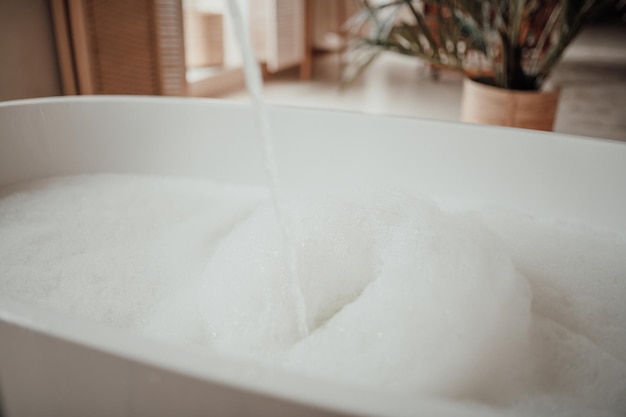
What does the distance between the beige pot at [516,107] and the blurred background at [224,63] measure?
34cm

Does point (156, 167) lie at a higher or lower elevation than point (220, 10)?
lower

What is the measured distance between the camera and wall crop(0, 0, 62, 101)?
1960 mm

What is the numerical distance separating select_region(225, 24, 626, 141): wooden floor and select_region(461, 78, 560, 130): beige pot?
106cm

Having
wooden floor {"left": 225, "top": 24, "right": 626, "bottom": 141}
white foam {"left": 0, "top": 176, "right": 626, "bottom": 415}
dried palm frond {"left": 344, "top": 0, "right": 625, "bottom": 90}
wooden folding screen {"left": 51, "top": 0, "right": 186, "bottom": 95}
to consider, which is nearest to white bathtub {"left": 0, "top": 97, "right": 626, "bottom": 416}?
white foam {"left": 0, "top": 176, "right": 626, "bottom": 415}

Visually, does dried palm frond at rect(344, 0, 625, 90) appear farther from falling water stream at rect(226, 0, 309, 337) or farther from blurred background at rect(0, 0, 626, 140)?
falling water stream at rect(226, 0, 309, 337)

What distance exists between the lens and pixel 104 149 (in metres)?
1.51

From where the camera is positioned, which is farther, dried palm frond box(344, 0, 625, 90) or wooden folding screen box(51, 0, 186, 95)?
wooden folding screen box(51, 0, 186, 95)

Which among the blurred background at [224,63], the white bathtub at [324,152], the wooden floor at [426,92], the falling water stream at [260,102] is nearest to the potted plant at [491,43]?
the blurred background at [224,63]

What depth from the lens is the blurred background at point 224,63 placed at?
211cm

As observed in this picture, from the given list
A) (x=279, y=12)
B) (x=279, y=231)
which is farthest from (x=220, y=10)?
(x=279, y=231)

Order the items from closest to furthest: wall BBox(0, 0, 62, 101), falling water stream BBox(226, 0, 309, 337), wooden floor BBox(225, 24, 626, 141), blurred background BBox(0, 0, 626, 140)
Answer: falling water stream BBox(226, 0, 309, 337) < wall BBox(0, 0, 62, 101) < blurred background BBox(0, 0, 626, 140) < wooden floor BBox(225, 24, 626, 141)

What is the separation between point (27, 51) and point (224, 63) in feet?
5.74

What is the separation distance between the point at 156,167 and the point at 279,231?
62 cm

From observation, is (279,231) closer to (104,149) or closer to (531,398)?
(531,398)
